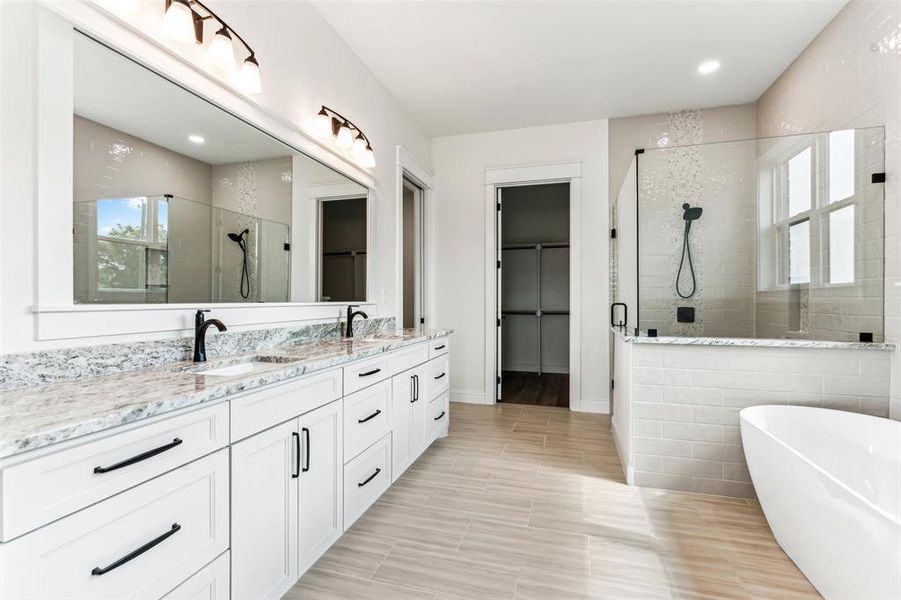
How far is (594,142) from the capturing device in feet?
13.1

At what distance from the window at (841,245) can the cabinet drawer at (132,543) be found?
3.22 metres

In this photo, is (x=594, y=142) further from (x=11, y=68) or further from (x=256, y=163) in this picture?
(x=11, y=68)

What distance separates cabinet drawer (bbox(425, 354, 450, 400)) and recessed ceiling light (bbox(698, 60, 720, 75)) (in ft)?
9.61

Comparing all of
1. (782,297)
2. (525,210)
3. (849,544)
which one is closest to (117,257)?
(849,544)

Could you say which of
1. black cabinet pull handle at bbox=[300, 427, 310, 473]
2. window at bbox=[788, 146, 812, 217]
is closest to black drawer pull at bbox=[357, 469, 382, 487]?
black cabinet pull handle at bbox=[300, 427, 310, 473]

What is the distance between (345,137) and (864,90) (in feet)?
10.0

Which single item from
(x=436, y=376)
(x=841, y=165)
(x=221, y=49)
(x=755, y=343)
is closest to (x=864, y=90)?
(x=841, y=165)

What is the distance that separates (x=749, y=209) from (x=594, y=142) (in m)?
1.65

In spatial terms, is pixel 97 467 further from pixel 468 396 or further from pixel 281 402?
pixel 468 396

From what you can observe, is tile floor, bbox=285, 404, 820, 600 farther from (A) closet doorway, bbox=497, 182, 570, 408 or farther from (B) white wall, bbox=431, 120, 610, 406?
(A) closet doorway, bbox=497, 182, 570, 408

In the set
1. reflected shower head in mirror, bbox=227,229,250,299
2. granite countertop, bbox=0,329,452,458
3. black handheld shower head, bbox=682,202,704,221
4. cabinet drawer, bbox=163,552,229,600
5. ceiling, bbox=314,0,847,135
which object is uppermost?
ceiling, bbox=314,0,847,135

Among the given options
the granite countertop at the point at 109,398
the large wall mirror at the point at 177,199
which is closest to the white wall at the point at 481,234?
the large wall mirror at the point at 177,199

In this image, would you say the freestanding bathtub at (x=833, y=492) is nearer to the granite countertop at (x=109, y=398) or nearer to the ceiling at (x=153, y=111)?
the granite countertop at (x=109, y=398)

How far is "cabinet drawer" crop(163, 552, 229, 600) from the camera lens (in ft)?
3.52
